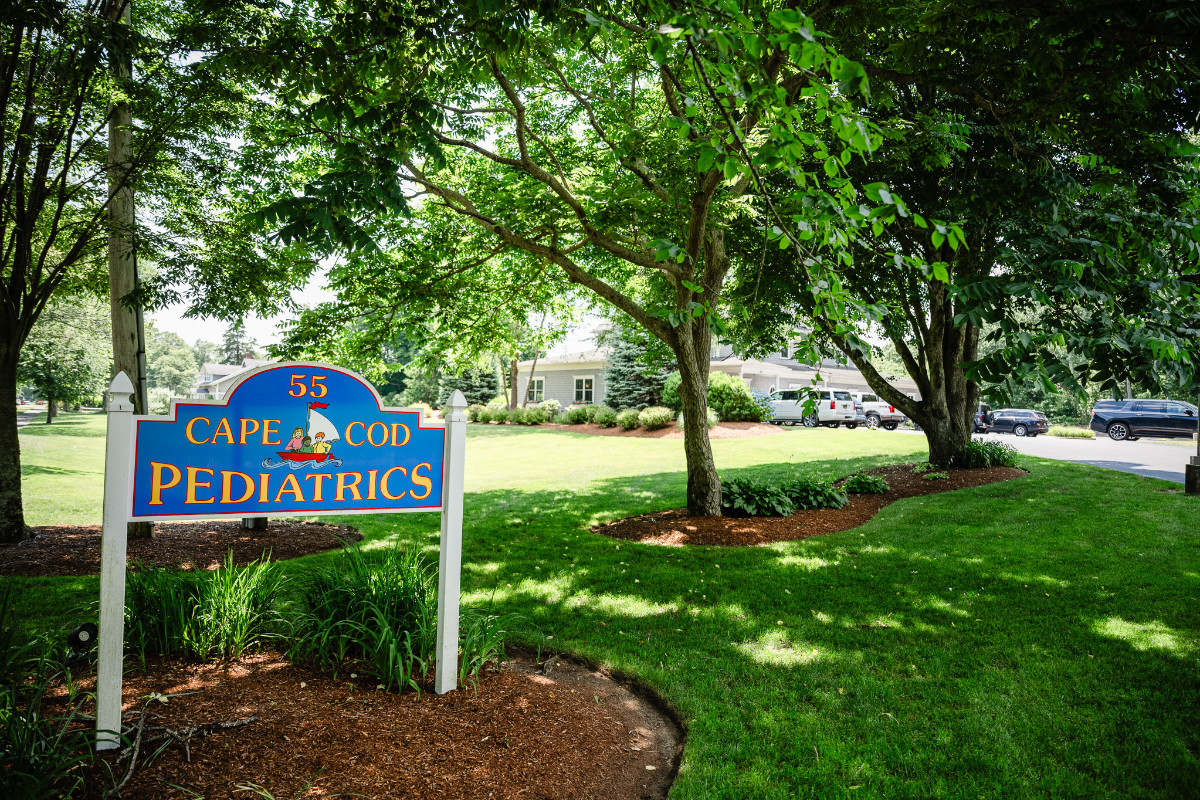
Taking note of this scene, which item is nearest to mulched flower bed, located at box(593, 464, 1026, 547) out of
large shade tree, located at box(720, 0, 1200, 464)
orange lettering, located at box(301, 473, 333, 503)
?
large shade tree, located at box(720, 0, 1200, 464)

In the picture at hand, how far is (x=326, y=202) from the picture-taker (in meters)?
3.44

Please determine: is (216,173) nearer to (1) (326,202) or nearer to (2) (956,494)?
(1) (326,202)

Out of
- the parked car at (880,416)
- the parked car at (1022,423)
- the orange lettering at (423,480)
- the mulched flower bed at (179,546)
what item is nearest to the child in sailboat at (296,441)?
the orange lettering at (423,480)

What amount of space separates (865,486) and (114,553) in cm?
1069

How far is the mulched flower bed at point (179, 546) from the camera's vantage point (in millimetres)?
6191

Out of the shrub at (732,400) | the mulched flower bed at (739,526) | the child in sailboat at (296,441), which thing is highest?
the shrub at (732,400)

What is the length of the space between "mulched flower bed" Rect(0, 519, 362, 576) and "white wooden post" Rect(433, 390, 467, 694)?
313 cm

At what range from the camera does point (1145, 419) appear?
2430 centimetres

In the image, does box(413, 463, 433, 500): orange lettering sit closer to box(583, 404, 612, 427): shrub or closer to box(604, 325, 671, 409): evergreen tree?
box(583, 404, 612, 427): shrub

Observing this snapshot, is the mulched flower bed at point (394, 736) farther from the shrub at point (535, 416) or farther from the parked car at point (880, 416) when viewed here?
the parked car at point (880, 416)

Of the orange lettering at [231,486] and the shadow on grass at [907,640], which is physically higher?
the orange lettering at [231,486]

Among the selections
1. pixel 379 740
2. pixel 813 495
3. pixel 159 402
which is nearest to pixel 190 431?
pixel 379 740

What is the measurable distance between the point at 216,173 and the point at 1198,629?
989 centimetres

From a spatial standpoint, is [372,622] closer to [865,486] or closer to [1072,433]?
[865,486]
